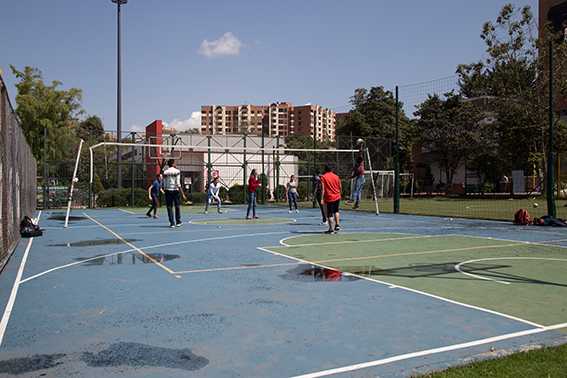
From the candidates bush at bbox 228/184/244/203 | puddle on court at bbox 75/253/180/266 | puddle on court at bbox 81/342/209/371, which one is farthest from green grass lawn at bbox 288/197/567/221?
puddle on court at bbox 81/342/209/371

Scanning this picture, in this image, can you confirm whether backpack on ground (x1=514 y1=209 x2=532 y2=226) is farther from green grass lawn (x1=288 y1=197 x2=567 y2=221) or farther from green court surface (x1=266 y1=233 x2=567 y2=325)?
green court surface (x1=266 y1=233 x2=567 y2=325)

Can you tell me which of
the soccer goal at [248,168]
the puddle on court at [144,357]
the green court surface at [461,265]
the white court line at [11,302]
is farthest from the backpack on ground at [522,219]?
the soccer goal at [248,168]

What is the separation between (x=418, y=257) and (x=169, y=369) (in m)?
7.48

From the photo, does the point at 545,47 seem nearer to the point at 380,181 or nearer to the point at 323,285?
the point at 380,181

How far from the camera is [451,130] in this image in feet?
185

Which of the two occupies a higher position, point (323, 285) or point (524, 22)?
point (524, 22)

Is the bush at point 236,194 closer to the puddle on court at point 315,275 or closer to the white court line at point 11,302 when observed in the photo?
the white court line at point 11,302

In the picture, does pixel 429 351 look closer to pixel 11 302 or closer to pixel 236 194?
pixel 11 302

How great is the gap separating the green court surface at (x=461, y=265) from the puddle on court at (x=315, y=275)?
0.37 metres

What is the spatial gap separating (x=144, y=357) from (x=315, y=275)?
4453mm

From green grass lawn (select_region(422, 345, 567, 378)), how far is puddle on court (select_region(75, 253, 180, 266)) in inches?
286

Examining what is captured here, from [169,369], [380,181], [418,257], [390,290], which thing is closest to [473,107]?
[380,181]

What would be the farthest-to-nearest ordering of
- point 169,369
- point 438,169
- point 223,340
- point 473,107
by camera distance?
point 438,169 → point 473,107 → point 223,340 → point 169,369

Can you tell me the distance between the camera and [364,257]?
1105cm
